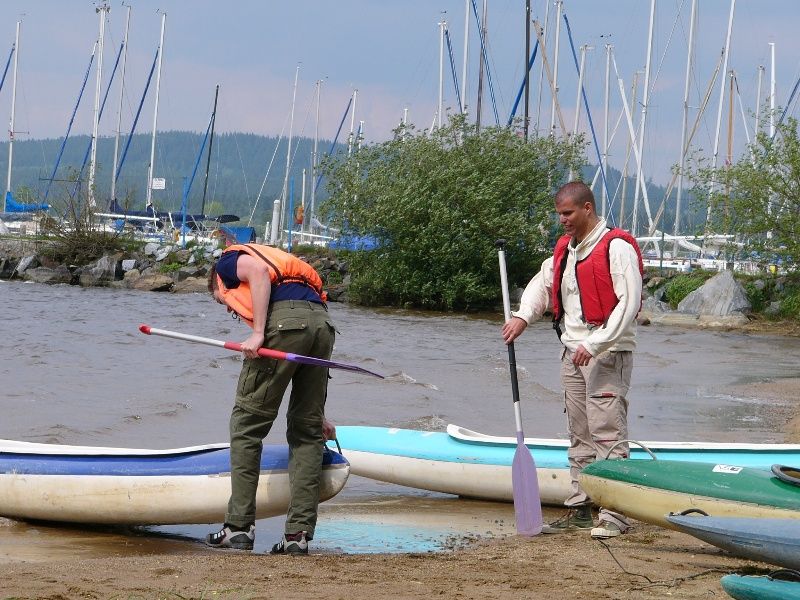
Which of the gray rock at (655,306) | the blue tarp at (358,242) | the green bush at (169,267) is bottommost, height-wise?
Result: the green bush at (169,267)

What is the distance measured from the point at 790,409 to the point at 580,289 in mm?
8012

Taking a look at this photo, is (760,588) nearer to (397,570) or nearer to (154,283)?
(397,570)

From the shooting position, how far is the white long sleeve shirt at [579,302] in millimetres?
5301

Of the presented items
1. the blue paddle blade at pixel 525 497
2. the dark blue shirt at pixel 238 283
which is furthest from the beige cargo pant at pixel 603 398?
the dark blue shirt at pixel 238 283

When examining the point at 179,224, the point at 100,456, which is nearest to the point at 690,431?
the point at 100,456

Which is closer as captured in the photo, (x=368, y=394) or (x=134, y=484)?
(x=134, y=484)

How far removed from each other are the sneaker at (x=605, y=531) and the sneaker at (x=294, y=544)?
141cm

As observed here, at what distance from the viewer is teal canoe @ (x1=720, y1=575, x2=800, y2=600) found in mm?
3564

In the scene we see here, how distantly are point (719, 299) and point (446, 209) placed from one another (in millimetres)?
7636

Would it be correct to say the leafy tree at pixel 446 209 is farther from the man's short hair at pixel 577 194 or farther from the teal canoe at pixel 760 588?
Answer: the teal canoe at pixel 760 588

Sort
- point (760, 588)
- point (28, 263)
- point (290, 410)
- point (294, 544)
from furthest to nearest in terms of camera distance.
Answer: point (28, 263) → point (290, 410) → point (294, 544) → point (760, 588)

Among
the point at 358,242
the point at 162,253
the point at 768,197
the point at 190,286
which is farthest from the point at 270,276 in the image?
the point at 162,253

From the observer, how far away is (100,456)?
5.96 metres

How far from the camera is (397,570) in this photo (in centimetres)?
459
